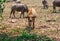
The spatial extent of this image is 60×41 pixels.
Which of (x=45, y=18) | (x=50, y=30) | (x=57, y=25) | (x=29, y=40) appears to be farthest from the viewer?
(x=45, y=18)

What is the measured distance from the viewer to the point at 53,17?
16.1 m

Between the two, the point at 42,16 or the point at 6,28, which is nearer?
the point at 6,28

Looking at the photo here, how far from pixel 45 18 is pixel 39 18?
0.36m

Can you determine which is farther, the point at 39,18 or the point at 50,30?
the point at 39,18

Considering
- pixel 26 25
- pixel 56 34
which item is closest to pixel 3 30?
pixel 26 25

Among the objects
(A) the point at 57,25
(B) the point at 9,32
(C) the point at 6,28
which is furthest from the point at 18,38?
(A) the point at 57,25

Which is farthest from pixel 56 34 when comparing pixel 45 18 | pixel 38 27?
pixel 45 18

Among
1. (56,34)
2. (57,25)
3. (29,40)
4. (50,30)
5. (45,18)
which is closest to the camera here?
(29,40)

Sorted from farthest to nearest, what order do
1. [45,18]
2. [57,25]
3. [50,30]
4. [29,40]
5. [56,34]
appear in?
[45,18], [57,25], [50,30], [56,34], [29,40]

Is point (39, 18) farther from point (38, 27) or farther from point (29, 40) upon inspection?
point (29, 40)

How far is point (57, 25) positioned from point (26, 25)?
160 cm

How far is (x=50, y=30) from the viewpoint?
12414 millimetres

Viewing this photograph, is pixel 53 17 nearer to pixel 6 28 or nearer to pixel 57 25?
pixel 57 25

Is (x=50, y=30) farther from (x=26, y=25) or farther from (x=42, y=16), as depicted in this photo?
(x=42, y=16)
